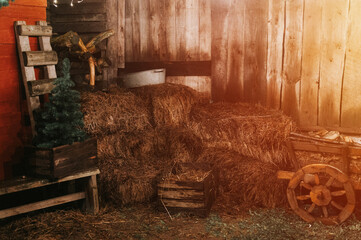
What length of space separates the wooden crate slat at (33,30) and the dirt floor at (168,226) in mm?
2368

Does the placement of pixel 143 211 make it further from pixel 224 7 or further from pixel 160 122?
pixel 224 7

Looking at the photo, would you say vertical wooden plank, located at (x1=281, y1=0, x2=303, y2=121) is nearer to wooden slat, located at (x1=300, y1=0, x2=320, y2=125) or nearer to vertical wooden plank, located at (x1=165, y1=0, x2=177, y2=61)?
wooden slat, located at (x1=300, y1=0, x2=320, y2=125)

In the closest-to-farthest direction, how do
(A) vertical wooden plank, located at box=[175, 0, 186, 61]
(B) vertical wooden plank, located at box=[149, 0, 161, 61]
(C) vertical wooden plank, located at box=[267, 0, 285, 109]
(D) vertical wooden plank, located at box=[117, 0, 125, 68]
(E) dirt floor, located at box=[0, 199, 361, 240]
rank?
(E) dirt floor, located at box=[0, 199, 361, 240], (C) vertical wooden plank, located at box=[267, 0, 285, 109], (A) vertical wooden plank, located at box=[175, 0, 186, 61], (B) vertical wooden plank, located at box=[149, 0, 161, 61], (D) vertical wooden plank, located at box=[117, 0, 125, 68]

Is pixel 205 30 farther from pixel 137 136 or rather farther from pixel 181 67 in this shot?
pixel 137 136

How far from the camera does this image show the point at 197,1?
21.7 feet

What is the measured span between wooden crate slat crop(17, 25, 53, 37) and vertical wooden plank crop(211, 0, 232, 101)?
2.77m

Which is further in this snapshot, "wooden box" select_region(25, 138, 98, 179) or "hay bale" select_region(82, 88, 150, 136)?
"hay bale" select_region(82, 88, 150, 136)

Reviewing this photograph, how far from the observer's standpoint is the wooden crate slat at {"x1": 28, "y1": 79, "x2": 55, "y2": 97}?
494cm

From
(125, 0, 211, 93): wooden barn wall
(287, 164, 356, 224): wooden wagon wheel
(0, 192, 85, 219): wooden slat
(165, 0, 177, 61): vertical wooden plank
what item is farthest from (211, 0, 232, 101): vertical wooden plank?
(0, 192, 85, 219): wooden slat

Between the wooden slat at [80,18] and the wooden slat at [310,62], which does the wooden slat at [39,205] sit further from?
the wooden slat at [310,62]

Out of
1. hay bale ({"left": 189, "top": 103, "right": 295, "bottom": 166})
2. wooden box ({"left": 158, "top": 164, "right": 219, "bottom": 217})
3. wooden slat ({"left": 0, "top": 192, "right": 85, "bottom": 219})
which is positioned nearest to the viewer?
wooden slat ({"left": 0, "top": 192, "right": 85, "bottom": 219})

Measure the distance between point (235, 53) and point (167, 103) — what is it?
5.19ft

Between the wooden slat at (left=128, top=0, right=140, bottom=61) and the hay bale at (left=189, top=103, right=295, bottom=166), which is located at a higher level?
the wooden slat at (left=128, top=0, right=140, bottom=61)

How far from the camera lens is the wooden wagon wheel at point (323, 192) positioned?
4.66 metres
